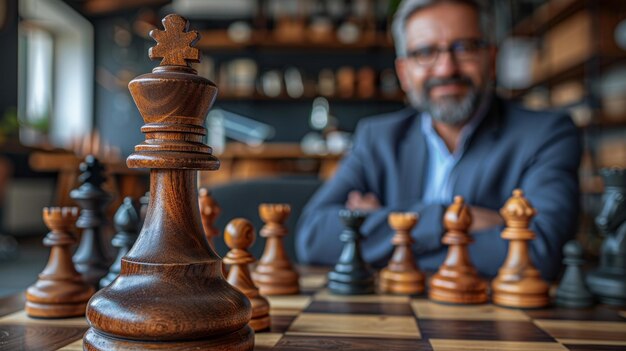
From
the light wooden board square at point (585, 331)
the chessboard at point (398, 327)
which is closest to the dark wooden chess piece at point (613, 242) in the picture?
the chessboard at point (398, 327)

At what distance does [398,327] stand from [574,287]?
35 centimetres

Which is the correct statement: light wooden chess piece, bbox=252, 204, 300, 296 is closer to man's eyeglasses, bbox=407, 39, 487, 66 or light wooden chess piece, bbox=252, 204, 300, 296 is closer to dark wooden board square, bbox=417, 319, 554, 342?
dark wooden board square, bbox=417, 319, 554, 342

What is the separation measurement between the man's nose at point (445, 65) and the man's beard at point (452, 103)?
0.02 metres

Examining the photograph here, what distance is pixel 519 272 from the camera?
92 cm

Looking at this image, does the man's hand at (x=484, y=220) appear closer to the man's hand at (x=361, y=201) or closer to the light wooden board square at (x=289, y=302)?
the man's hand at (x=361, y=201)

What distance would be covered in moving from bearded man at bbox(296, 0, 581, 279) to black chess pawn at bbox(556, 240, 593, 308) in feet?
1.54

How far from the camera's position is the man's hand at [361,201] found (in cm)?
185

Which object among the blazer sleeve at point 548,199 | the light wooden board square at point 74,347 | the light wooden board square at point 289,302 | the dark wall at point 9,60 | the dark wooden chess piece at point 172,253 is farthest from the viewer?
the dark wall at point 9,60

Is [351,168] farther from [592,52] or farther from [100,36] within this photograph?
[100,36]

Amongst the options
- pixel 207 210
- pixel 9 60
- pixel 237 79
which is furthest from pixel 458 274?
pixel 9 60

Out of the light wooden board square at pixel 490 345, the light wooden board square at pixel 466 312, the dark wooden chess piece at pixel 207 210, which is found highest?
the dark wooden chess piece at pixel 207 210

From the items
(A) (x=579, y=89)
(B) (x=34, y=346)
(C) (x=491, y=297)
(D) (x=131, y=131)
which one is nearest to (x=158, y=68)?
(B) (x=34, y=346)

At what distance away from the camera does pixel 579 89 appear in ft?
15.9

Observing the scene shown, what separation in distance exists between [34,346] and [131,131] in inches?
279
